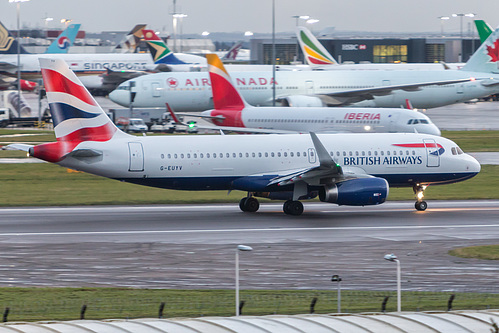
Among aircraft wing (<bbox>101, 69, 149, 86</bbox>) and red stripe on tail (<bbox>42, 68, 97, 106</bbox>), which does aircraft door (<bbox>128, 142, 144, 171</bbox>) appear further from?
aircraft wing (<bbox>101, 69, 149, 86</bbox>)

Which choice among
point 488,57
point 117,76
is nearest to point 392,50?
point 117,76

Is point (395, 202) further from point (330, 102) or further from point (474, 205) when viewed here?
point (330, 102)

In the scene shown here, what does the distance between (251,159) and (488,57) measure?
61.8 metres

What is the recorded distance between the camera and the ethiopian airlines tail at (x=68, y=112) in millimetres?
35781

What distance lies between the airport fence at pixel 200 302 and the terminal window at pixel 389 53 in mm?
152074

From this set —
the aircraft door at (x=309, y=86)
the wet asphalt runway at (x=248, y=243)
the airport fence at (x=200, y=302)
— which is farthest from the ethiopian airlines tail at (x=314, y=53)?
the airport fence at (x=200, y=302)

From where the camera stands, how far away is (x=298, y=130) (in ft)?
213

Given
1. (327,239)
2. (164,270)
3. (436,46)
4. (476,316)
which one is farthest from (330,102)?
(436,46)

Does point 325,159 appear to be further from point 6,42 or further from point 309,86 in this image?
point 6,42

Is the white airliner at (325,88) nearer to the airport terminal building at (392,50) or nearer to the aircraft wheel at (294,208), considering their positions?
the aircraft wheel at (294,208)

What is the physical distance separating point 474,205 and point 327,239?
1293cm

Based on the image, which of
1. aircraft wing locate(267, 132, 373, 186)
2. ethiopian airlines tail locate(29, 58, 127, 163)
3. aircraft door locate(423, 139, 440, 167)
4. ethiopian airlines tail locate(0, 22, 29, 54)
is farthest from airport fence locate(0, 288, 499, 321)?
ethiopian airlines tail locate(0, 22, 29, 54)

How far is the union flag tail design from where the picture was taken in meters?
61.9

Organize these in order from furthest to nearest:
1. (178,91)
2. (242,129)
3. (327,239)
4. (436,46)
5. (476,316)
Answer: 1. (436,46)
2. (178,91)
3. (242,129)
4. (327,239)
5. (476,316)
